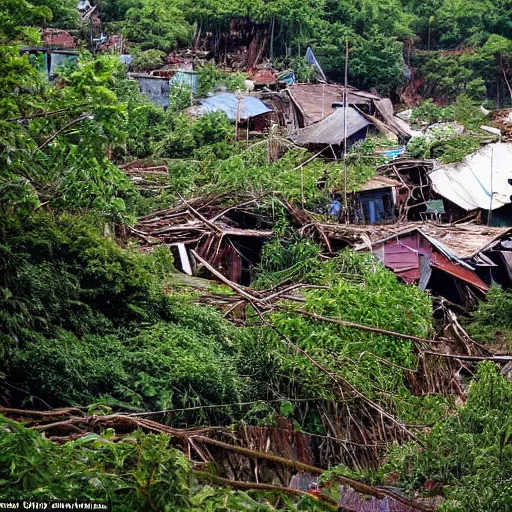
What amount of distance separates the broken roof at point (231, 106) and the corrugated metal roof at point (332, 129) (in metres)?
1.19

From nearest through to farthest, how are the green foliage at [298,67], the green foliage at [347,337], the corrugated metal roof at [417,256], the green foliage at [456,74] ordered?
the green foliage at [347,337]
the corrugated metal roof at [417,256]
the green foliage at [298,67]
the green foliage at [456,74]

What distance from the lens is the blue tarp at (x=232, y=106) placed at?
60.6ft

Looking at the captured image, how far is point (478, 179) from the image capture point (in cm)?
1592

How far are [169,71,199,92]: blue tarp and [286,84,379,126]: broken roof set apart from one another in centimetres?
211

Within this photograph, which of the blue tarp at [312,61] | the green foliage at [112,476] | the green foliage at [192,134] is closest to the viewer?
the green foliage at [112,476]

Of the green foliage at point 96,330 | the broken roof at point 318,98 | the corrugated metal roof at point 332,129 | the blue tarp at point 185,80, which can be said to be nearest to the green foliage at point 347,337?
the green foliage at point 96,330

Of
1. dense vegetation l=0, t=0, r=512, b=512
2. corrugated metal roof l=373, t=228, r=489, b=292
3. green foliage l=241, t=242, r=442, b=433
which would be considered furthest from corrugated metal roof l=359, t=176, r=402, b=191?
green foliage l=241, t=242, r=442, b=433

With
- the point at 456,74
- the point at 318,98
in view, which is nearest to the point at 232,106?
the point at 318,98

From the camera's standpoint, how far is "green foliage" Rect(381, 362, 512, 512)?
498cm

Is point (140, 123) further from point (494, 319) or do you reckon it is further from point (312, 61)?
point (494, 319)

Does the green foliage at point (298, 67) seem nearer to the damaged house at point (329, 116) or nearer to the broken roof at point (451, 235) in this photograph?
the damaged house at point (329, 116)

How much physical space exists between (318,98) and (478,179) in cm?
590

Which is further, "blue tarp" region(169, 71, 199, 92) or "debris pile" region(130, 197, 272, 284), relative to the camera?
"blue tarp" region(169, 71, 199, 92)

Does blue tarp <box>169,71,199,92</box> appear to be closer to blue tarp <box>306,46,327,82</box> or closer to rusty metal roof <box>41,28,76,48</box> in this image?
rusty metal roof <box>41,28,76,48</box>
